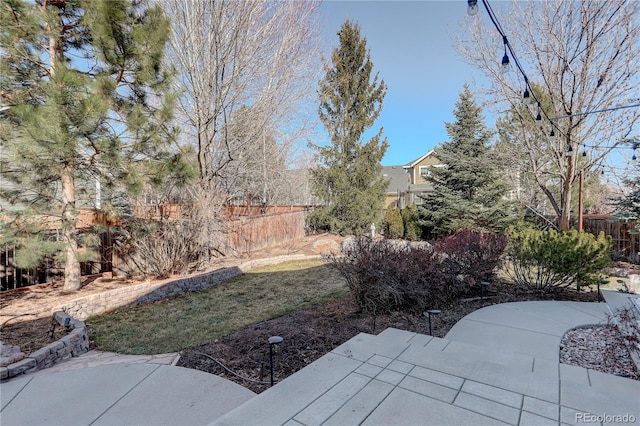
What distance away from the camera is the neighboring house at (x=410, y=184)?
2295 centimetres

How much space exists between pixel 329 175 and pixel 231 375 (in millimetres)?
12087

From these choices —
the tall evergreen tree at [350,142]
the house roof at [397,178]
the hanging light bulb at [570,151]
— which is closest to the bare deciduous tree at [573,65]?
the hanging light bulb at [570,151]

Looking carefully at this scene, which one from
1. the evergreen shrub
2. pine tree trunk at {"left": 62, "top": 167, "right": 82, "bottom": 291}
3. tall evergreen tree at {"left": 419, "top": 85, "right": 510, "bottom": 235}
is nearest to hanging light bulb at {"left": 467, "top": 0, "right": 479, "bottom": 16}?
the evergreen shrub

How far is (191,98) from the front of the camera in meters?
8.93

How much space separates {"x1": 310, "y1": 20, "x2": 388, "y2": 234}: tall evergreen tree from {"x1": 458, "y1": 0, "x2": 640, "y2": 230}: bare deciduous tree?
5.14m

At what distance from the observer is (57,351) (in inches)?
145

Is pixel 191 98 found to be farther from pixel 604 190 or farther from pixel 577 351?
pixel 604 190

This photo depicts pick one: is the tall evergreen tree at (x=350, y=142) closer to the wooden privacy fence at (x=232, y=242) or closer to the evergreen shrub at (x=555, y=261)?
the wooden privacy fence at (x=232, y=242)

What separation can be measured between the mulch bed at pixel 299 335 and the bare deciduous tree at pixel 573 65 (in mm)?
5685

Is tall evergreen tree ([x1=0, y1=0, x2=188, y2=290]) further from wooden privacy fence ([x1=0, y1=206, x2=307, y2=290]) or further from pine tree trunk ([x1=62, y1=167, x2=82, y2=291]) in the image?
wooden privacy fence ([x1=0, y1=206, x2=307, y2=290])

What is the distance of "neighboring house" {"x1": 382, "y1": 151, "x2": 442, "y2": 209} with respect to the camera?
22953 mm

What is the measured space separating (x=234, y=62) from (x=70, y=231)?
5.92 m

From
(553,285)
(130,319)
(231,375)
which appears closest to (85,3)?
(130,319)

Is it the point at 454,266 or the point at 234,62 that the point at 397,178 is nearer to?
the point at 234,62
